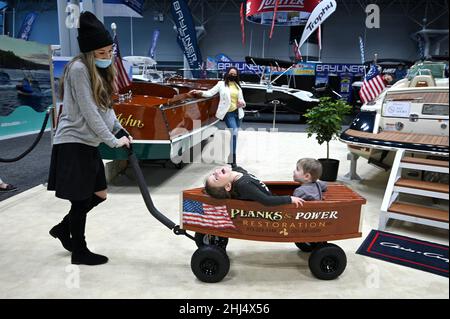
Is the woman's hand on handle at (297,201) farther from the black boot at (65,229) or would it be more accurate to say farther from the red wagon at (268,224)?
the black boot at (65,229)

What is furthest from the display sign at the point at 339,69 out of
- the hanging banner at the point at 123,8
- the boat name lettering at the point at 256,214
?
the boat name lettering at the point at 256,214

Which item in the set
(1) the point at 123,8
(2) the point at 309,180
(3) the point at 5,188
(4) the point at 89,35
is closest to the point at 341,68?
(1) the point at 123,8

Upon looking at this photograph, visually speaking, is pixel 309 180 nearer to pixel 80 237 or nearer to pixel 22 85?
pixel 80 237

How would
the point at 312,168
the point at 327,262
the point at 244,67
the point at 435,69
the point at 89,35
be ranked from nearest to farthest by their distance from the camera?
the point at 435,69, the point at 89,35, the point at 327,262, the point at 312,168, the point at 244,67

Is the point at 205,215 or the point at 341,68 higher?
the point at 341,68

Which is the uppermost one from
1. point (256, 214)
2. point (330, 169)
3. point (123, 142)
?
point (123, 142)

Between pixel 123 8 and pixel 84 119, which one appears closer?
pixel 84 119

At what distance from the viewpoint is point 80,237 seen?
2.68 m

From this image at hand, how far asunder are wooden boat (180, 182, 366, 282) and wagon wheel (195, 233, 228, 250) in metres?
0.10

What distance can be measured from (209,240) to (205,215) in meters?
0.26

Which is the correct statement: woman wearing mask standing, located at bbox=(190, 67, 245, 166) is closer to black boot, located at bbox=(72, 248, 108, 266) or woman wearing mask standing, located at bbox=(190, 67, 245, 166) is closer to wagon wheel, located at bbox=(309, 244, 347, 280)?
black boot, located at bbox=(72, 248, 108, 266)

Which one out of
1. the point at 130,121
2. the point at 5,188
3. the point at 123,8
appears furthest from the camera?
the point at 123,8

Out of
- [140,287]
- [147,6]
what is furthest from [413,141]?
[147,6]

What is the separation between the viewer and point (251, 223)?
2459mm
